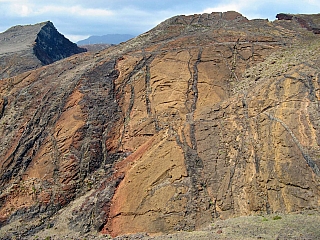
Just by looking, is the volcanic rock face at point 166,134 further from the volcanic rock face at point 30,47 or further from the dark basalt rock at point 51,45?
the dark basalt rock at point 51,45

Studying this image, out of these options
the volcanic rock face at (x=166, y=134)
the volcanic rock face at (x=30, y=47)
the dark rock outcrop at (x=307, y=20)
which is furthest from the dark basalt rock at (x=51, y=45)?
the dark rock outcrop at (x=307, y=20)

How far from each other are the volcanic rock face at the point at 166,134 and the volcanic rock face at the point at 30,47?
28675 millimetres

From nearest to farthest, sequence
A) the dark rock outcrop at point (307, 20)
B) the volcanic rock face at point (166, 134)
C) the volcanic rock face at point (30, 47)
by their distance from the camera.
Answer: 1. the volcanic rock face at point (166, 134)
2. the dark rock outcrop at point (307, 20)
3. the volcanic rock face at point (30, 47)

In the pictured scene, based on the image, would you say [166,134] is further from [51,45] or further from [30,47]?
[51,45]

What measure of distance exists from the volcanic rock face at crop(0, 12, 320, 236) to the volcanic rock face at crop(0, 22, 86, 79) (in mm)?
28675

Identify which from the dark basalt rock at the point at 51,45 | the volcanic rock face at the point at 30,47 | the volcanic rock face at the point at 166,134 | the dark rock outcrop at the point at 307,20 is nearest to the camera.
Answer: the volcanic rock face at the point at 166,134

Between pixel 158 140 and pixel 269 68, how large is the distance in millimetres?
6935

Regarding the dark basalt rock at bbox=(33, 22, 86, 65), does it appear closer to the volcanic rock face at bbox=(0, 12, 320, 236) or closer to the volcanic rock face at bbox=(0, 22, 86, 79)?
the volcanic rock face at bbox=(0, 22, 86, 79)


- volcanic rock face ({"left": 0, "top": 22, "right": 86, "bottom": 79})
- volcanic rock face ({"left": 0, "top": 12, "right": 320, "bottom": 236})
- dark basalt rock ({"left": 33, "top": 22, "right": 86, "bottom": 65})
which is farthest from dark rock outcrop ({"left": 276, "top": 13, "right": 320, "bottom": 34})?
dark basalt rock ({"left": 33, "top": 22, "right": 86, "bottom": 65})

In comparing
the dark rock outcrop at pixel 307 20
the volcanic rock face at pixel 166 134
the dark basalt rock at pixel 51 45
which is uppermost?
the dark basalt rock at pixel 51 45

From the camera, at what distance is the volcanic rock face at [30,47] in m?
46.2

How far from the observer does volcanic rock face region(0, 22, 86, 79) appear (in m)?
46.2

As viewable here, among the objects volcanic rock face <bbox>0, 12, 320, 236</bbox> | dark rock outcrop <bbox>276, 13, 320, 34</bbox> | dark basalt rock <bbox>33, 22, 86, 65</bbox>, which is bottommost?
volcanic rock face <bbox>0, 12, 320, 236</bbox>

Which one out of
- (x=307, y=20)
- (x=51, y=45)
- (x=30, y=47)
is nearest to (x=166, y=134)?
(x=307, y=20)
